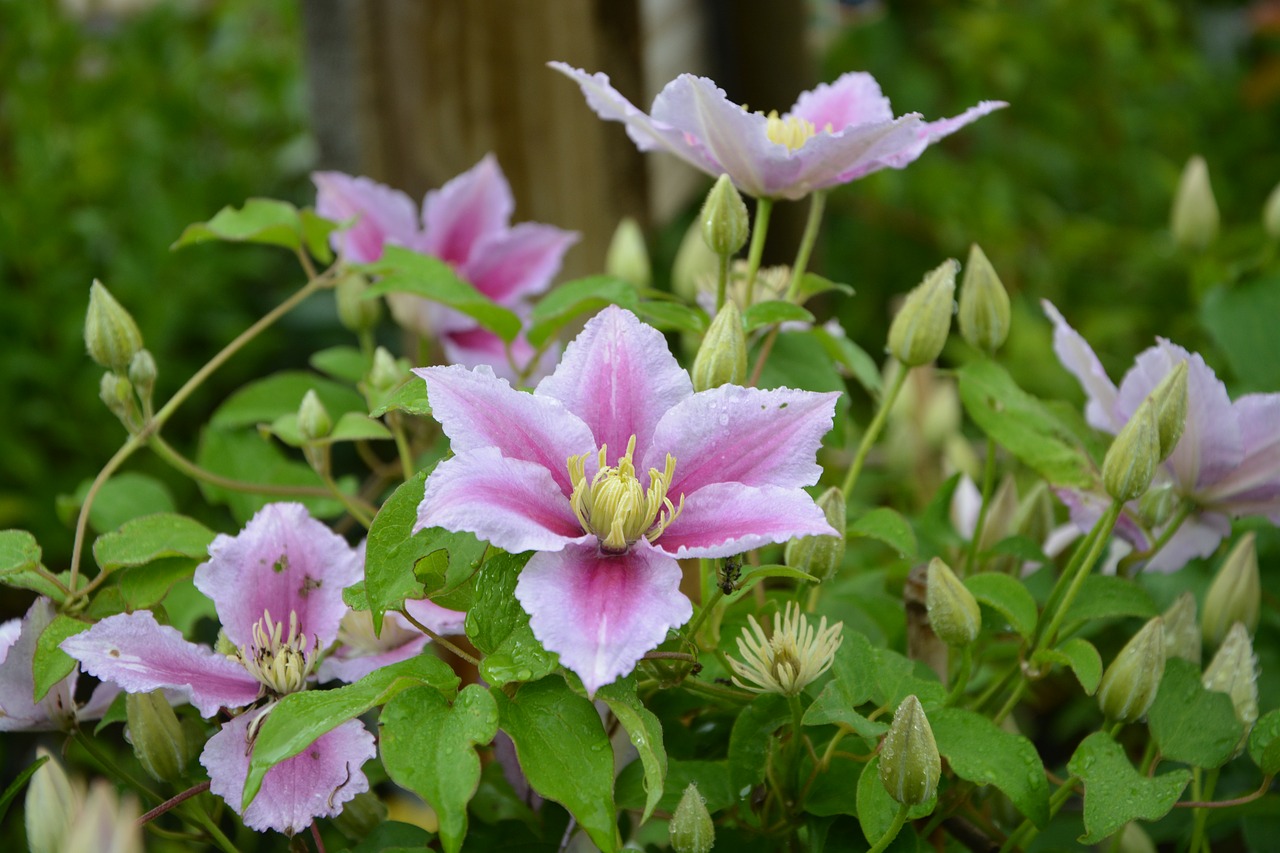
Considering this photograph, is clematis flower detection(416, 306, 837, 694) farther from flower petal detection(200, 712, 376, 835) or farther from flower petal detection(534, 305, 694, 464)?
flower petal detection(200, 712, 376, 835)

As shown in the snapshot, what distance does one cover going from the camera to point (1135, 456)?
507mm

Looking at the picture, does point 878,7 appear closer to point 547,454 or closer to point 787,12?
point 787,12

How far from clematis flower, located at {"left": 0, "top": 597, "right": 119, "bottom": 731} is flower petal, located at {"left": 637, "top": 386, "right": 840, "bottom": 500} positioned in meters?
0.27

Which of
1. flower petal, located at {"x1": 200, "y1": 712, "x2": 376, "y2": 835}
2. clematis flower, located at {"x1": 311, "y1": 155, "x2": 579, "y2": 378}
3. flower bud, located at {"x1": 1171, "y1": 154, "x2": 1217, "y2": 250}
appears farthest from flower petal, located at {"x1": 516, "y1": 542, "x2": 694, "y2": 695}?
flower bud, located at {"x1": 1171, "y1": 154, "x2": 1217, "y2": 250}

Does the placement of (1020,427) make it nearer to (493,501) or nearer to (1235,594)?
(1235,594)

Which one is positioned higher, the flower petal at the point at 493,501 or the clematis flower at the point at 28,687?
the flower petal at the point at 493,501

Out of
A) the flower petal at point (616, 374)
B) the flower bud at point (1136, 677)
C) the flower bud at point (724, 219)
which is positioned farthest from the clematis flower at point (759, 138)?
the flower bud at point (1136, 677)

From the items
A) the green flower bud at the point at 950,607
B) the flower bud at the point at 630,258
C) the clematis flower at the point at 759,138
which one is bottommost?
the green flower bud at the point at 950,607

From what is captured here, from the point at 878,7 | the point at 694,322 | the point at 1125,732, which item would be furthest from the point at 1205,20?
the point at 694,322

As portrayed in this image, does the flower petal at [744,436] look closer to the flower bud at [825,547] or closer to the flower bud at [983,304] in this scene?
the flower bud at [825,547]

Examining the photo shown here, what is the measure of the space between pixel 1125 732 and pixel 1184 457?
354 millimetres

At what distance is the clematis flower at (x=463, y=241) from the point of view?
0.76 m

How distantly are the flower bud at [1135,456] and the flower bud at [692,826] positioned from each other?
0.71 feet

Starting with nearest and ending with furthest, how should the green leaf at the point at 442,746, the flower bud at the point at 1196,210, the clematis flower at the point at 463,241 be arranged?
the green leaf at the point at 442,746
the clematis flower at the point at 463,241
the flower bud at the point at 1196,210
